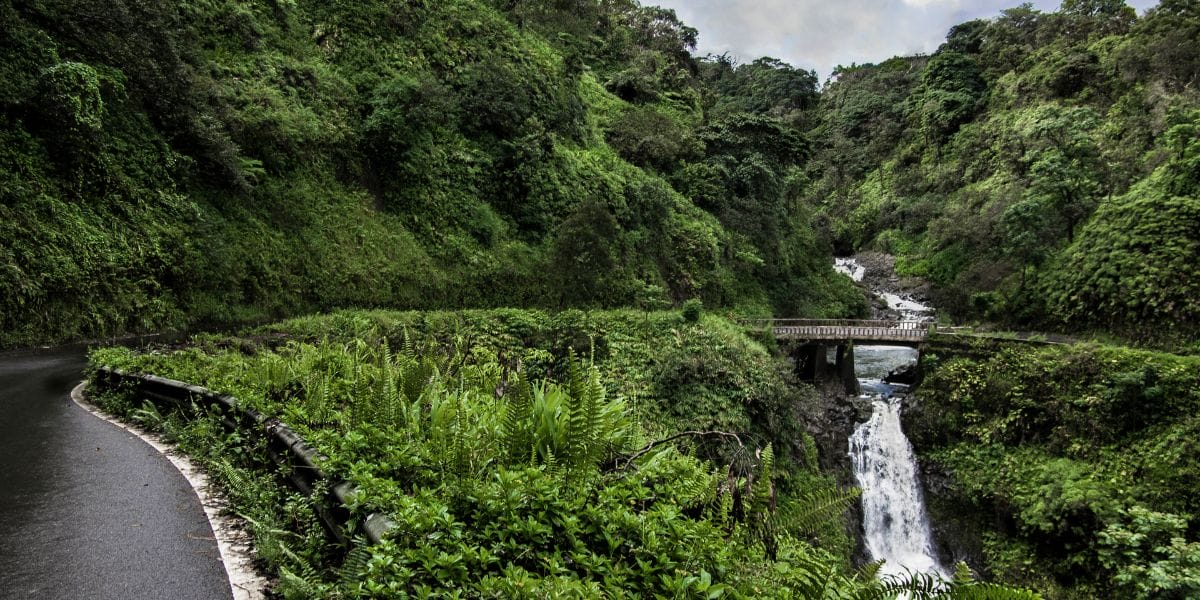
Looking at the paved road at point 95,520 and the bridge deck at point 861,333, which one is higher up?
the paved road at point 95,520

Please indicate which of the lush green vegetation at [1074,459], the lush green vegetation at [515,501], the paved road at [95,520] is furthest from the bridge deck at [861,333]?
the paved road at [95,520]

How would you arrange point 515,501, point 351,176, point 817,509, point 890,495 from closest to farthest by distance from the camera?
point 515,501, point 817,509, point 890,495, point 351,176

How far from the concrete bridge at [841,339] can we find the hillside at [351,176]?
17.4 ft

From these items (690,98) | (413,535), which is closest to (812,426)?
(413,535)

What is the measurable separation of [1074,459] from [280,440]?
1988 cm

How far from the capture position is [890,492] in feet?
58.2

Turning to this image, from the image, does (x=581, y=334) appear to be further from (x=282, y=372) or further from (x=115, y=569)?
(x=115, y=569)

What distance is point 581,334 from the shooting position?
16.2 m

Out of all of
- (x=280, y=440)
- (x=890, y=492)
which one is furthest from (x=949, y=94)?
(x=280, y=440)

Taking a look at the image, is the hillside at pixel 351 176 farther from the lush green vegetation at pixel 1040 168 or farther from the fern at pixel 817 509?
the fern at pixel 817 509

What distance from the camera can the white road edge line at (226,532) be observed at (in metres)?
3.30

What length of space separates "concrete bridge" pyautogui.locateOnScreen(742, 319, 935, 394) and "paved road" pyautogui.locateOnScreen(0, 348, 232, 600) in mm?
19289

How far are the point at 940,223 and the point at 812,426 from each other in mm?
26351

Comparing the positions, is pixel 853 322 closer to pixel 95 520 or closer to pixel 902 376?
pixel 902 376
